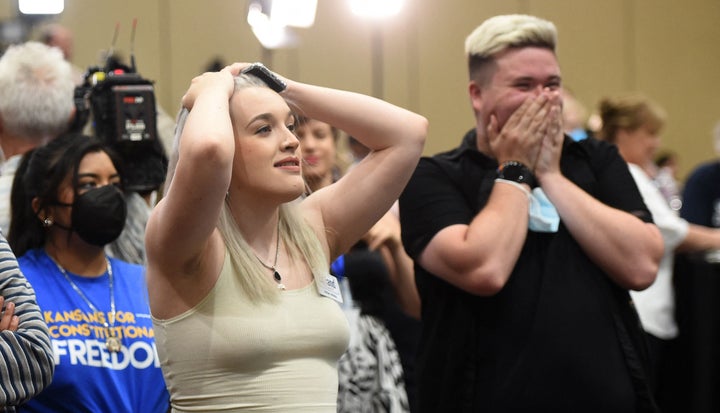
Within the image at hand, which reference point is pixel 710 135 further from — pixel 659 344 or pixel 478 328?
pixel 478 328

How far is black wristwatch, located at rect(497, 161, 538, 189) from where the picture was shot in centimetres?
215

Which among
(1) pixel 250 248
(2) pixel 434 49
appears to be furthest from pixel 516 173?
(2) pixel 434 49

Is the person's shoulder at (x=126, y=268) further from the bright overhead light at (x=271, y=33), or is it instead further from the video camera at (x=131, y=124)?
the bright overhead light at (x=271, y=33)

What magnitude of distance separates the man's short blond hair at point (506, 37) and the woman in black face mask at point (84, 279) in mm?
915

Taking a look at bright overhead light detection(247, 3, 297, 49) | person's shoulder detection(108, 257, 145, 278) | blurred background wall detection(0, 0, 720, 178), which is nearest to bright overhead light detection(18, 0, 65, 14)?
blurred background wall detection(0, 0, 720, 178)

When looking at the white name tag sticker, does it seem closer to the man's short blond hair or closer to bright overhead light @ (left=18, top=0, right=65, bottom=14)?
the man's short blond hair

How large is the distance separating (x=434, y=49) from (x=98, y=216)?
17.8 feet

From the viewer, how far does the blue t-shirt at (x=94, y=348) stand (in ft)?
6.81

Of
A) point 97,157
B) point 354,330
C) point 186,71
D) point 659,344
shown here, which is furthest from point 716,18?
point 97,157

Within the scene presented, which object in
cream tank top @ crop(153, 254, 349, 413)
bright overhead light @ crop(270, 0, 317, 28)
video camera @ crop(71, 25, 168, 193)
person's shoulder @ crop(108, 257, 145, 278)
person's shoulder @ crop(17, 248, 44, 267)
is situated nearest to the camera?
cream tank top @ crop(153, 254, 349, 413)

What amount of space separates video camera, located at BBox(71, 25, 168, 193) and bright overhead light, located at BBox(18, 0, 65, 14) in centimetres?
339

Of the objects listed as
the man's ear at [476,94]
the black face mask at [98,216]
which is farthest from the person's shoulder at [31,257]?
the man's ear at [476,94]

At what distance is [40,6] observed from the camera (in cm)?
586

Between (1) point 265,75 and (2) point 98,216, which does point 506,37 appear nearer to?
(1) point 265,75
